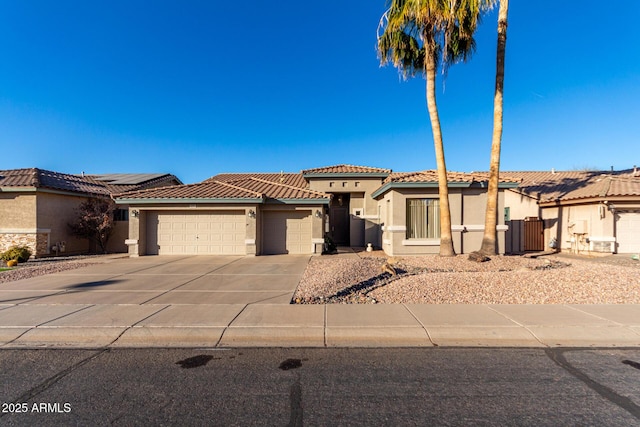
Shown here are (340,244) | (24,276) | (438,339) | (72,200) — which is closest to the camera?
(438,339)

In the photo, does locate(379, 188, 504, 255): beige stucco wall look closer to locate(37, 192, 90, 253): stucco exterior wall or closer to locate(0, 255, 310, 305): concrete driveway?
locate(0, 255, 310, 305): concrete driveway

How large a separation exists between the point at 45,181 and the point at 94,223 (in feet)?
10.7

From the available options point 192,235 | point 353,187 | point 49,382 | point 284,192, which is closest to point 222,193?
point 192,235

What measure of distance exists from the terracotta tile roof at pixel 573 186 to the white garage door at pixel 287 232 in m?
13.8

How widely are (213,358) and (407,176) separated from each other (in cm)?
1323

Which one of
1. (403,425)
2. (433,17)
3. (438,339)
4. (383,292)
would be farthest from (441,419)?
(433,17)

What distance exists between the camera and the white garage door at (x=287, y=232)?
16781 millimetres

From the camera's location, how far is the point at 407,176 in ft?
51.8

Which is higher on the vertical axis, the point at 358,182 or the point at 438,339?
the point at 358,182

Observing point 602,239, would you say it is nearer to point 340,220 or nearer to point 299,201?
point 340,220

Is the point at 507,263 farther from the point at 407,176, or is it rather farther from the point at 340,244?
the point at 340,244

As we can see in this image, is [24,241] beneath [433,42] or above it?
beneath

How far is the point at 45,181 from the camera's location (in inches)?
674

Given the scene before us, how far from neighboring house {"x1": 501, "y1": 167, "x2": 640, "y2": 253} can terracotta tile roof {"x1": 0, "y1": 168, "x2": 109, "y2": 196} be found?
24.6 meters
